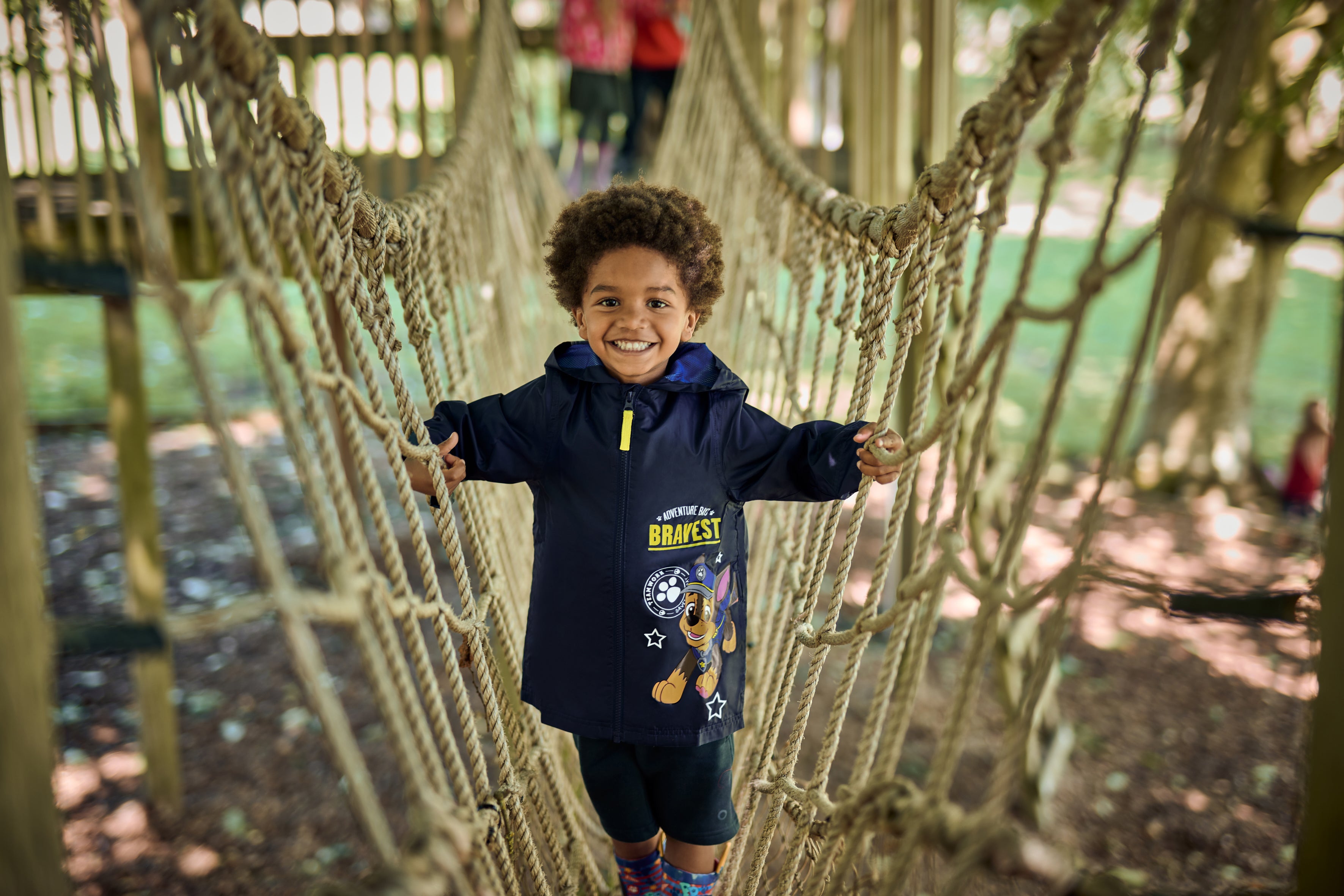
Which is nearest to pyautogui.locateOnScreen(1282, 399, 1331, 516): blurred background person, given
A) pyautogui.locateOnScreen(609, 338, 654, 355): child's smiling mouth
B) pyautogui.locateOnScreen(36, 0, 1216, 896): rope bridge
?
pyautogui.locateOnScreen(36, 0, 1216, 896): rope bridge

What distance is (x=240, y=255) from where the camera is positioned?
24.1 inches

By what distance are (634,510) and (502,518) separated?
1.98 feet

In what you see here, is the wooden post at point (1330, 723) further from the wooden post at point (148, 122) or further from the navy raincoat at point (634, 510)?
the wooden post at point (148, 122)

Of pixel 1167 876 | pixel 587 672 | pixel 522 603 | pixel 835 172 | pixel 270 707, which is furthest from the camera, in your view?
pixel 835 172

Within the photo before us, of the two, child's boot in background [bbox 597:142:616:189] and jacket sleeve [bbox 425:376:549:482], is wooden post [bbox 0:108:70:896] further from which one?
child's boot in background [bbox 597:142:616:189]

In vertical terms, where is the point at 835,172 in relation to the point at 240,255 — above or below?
above

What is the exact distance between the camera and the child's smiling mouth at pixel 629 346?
1.08 metres

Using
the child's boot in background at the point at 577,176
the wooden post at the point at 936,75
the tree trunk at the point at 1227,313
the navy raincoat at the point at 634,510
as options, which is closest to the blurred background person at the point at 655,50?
the child's boot in background at the point at 577,176

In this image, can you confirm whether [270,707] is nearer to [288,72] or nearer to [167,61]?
[167,61]

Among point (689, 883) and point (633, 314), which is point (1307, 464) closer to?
point (689, 883)

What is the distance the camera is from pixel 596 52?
12.9ft

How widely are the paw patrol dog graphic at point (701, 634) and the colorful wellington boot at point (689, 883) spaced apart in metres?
0.28

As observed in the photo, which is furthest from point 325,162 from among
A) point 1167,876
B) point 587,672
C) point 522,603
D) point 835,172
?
point 835,172

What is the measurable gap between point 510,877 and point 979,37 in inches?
208
